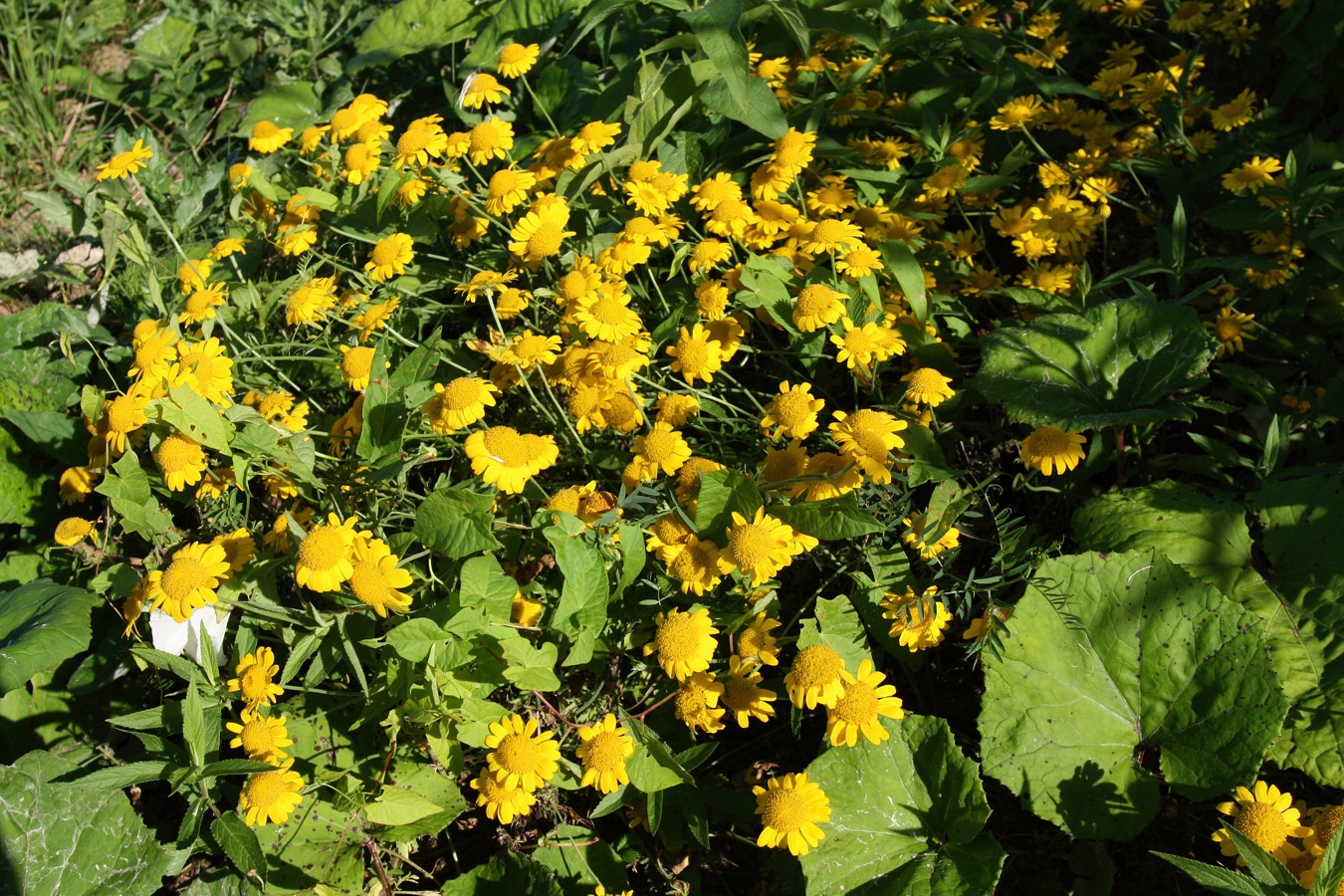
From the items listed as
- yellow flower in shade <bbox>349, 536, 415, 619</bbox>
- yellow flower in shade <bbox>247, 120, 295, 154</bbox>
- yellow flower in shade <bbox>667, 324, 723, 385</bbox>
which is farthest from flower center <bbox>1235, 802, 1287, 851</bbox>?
yellow flower in shade <bbox>247, 120, 295, 154</bbox>

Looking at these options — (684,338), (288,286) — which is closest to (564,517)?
(684,338)

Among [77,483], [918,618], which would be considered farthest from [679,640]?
[77,483]

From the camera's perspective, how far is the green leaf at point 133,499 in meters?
2.34

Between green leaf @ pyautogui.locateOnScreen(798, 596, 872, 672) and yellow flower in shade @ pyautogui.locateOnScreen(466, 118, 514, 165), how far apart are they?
1.50 m

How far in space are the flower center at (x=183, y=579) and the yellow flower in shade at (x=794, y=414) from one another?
1.21m

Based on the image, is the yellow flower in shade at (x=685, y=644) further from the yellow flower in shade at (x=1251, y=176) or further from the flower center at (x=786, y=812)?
the yellow flower in shade at (x=1251, y=176)

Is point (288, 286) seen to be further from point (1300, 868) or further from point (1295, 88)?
point (1295, 88)

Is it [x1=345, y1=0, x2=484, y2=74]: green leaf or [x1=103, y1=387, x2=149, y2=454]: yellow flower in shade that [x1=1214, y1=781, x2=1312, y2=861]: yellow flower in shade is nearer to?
[x1=103, y1=387, x2=149, y2=454]: yellow flower in shade

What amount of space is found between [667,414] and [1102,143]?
1.59m

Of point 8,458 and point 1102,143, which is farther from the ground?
point 1102,143

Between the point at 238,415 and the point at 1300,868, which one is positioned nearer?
the point at 1300,868

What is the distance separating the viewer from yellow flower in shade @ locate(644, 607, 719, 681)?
197 centimetres

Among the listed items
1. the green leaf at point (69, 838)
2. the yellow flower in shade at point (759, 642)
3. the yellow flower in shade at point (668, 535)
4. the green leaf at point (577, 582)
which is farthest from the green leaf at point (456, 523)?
the green leaf at point (69, 838)

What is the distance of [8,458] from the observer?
310 centimetres
